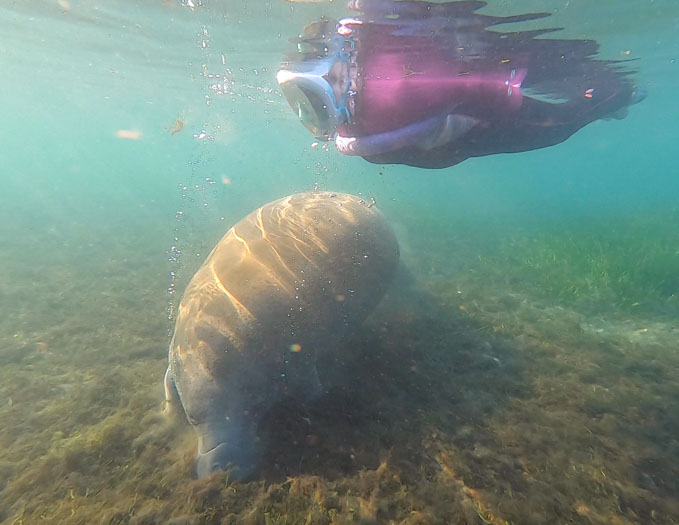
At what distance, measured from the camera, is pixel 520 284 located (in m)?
9.07

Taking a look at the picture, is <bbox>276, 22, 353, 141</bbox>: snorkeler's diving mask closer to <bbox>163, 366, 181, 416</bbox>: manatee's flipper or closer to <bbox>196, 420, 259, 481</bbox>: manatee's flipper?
<bbox>163, 366, 181, 416</bbox>: manatee's flipper

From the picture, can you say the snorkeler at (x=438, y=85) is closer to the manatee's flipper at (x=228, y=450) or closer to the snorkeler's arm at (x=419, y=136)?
the snorkeler's arm at (x=419, y=136)

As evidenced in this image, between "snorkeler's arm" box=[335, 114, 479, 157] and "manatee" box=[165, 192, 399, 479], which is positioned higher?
"snorkeler's arm" box=[335, 114, 479, 157]

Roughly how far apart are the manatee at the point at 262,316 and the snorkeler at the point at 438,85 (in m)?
1.31

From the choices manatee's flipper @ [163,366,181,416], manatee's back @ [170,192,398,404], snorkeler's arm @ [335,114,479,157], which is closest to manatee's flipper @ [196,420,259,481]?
manatee's back @ [170,192,398,404]

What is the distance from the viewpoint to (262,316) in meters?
3.57

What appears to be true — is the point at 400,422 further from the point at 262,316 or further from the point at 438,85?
the point at 438,85

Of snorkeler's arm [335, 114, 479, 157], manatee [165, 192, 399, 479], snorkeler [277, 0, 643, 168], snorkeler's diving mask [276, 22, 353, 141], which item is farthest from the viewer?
snorkeler's diving mask [276, 22, 353, 141]

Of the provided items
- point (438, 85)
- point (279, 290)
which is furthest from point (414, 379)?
point (438, 85)

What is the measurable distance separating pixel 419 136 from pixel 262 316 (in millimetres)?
2846

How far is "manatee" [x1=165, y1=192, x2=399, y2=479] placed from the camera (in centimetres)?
325

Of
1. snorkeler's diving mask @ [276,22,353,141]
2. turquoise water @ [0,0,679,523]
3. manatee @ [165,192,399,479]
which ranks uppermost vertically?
snorkeler's diving mask @ [276,22,353,141]

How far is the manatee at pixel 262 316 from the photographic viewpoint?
10.7ft

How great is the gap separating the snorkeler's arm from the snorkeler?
0.5 inches
